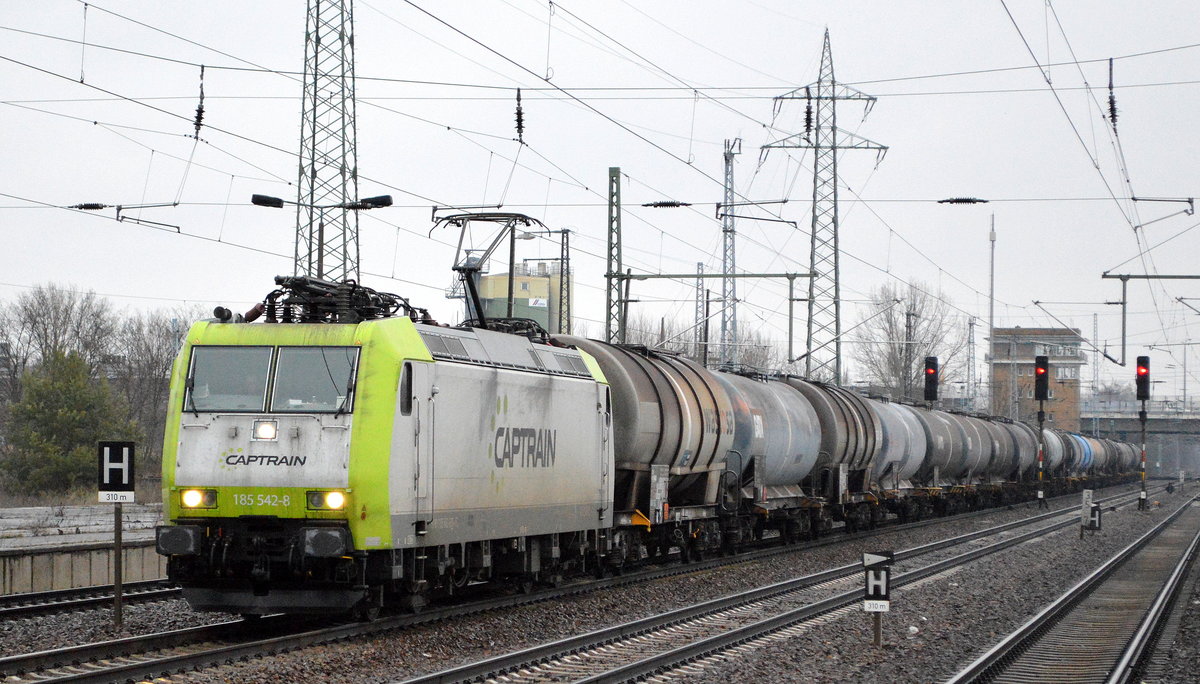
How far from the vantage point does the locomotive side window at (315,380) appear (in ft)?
45.4

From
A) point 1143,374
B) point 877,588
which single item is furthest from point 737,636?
point 1143,374

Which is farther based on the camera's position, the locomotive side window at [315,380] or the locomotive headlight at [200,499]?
the locomotive side window at [315,380]

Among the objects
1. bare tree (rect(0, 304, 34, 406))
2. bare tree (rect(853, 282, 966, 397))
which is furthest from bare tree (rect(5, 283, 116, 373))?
bare tree (rect(853, 282, 966, 397))

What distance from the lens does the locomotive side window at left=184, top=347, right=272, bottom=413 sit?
46.0 feet

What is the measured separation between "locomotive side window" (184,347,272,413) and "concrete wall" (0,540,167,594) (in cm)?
743

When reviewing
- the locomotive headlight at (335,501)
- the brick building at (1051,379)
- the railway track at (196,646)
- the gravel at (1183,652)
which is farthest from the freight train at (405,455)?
the brick building at (1051,379)

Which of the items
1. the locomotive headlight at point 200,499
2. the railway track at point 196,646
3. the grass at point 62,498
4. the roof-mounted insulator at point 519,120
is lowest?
the grass at point 62,498

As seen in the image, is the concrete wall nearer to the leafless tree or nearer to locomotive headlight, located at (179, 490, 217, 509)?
locomotive headlight, located at (179, 490, 217, 509)

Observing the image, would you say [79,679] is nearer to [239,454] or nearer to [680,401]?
[239,454]

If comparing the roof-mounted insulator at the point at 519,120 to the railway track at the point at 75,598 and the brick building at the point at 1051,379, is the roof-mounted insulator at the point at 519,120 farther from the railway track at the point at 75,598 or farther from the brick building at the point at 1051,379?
the brick building at the point at 1051,379

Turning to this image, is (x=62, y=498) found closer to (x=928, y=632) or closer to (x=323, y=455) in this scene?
(x=323, y=455)

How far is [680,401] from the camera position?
2195cm

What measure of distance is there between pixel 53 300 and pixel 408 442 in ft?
233

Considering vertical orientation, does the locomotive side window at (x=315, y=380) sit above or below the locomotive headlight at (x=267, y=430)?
above
